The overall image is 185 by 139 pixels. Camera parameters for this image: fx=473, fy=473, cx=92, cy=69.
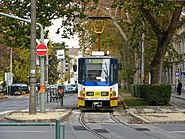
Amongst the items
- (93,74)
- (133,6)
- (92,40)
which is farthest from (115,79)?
(92,40)

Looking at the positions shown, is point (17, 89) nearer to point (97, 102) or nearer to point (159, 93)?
point (159, 93)

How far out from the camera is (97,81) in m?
27.0

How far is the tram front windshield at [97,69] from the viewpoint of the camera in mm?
27062

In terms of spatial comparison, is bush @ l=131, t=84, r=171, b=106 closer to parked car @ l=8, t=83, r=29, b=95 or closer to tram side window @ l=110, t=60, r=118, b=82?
tram side window @ l=110, t=60, r=118, b=82

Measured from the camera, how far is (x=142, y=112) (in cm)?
2511

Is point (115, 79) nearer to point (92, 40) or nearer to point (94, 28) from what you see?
point (94, 28)

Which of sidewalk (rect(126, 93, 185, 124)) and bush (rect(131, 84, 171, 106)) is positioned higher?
bush (rect(131, 84, 171, 106))

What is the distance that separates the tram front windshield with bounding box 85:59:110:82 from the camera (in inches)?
1065

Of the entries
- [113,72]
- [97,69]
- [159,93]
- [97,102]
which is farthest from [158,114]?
[97,69]

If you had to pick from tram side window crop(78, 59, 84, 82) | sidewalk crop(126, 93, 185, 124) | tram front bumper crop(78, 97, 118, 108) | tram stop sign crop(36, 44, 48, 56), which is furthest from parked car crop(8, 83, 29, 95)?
tram stop sign crop(36, 44, 48, 56)

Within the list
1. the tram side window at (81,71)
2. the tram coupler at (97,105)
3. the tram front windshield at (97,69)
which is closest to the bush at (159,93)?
the tram front windshield at (97,69)

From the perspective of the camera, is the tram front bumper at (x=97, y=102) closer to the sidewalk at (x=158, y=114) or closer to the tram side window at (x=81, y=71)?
the sidewalk at (x=158, y=114)

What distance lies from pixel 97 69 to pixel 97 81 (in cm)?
72

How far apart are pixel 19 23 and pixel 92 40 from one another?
72.6ft
